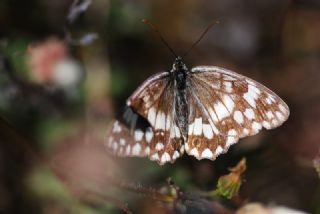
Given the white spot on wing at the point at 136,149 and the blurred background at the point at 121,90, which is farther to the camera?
the blurred background at the point at 121,90

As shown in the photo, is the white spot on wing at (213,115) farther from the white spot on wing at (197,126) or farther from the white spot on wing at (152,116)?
the white spot on wing at (152,116)

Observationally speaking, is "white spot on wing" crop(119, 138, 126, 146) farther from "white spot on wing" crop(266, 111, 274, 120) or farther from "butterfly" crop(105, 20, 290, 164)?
"white spot on wing" crop(266, 111, 274, 120)

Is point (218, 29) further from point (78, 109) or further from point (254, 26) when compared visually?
point (78, 109)

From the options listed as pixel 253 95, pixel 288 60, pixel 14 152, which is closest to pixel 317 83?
pixel 288 60

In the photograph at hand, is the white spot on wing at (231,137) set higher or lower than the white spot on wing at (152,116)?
lower

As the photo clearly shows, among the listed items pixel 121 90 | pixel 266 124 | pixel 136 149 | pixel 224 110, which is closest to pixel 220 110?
pixel 224 110

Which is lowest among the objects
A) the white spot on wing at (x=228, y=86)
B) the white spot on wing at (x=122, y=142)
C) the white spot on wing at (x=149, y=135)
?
the white spot on wing at (x=122, y=142)

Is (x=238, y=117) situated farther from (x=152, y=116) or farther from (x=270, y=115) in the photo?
(x=152, y=116)

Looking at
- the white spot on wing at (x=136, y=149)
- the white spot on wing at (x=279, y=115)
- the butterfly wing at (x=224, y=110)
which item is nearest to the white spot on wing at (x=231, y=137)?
the butterfly wing at (x=224, y=110)
